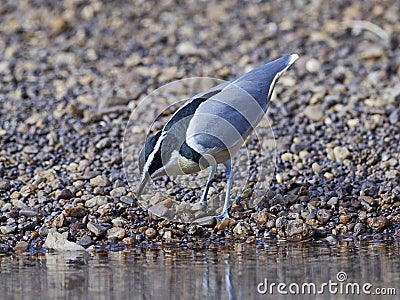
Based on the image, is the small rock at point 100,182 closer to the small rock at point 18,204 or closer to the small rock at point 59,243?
the small rock at point 18,204

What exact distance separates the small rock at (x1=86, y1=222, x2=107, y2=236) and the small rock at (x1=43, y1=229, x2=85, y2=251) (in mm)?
224

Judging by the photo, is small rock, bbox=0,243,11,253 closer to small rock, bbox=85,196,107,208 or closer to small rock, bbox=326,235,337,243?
small rock, bbox=85,196,107,208

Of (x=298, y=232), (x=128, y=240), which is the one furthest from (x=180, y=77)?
(x=298, y=232)

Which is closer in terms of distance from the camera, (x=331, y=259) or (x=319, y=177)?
(x=331, y=259)

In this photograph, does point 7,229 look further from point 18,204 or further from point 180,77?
point 180,77

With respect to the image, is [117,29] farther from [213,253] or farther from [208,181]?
[213,253]

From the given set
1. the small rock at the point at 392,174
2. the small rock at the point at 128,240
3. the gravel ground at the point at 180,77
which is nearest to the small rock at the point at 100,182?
the gravel ground at the point at 180,77

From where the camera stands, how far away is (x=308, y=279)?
506 centimetres

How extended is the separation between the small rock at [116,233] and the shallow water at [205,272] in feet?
0.88

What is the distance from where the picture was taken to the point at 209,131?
637 centimetres

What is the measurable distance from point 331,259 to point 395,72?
459cm

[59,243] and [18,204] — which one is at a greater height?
[18,204]

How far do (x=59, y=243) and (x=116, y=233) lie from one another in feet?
1.51

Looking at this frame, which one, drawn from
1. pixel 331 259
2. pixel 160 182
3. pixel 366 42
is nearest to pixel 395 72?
pixel 366 42
